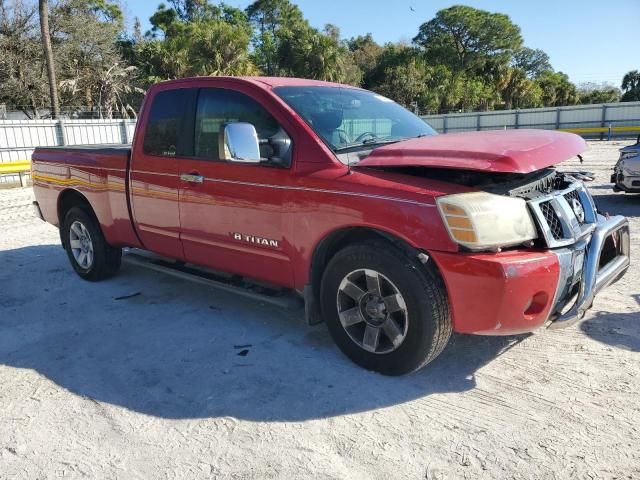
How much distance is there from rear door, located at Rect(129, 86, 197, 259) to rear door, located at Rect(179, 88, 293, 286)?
0.12 m

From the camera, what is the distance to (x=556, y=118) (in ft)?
103

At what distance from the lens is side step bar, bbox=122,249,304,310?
391 centimetres

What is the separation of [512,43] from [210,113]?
211 feet

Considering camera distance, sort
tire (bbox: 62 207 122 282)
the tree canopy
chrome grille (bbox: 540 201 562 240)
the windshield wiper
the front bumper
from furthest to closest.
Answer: the tree canopy → tire (bbox: 62 207 122 282) → the windshield wiper → chrome grille (bbox: 540 201 562 240) → the front bumper

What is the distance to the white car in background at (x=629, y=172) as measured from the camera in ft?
28.7

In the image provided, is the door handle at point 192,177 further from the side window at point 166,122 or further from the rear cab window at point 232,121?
the side window at point 166,122

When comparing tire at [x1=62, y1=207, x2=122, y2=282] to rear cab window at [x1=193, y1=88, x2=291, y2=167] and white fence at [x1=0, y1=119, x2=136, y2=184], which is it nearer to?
rear cab window at [x1=193, y1=88, x2=291, y2=167]

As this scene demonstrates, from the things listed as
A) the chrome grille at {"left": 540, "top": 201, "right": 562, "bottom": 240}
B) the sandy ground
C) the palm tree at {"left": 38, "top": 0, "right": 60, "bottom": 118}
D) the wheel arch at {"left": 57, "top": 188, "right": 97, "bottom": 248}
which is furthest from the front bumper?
the palm tree at {"left": 38, "top": 0, "right": 60, "bottom": 118}

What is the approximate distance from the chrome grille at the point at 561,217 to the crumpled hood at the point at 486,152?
23 centimetres

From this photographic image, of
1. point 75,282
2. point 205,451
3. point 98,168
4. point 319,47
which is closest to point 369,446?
point 205,451

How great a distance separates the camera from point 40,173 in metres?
6.10

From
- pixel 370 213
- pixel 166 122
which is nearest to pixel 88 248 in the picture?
pixel 166 122

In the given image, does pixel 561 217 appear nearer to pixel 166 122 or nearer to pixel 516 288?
pixel 516 288

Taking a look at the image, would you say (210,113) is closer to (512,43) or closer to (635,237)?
(635,237)
